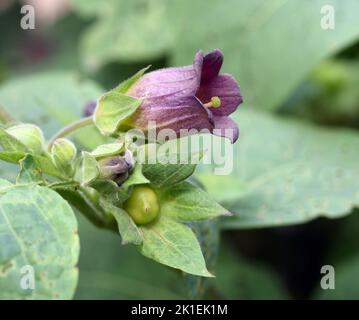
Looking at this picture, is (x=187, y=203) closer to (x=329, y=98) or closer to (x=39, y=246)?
(x=39, y=246)

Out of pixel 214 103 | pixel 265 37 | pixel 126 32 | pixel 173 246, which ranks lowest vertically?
pixel 173 246

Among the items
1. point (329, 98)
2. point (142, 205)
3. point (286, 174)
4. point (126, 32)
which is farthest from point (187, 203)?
point (126, 32)

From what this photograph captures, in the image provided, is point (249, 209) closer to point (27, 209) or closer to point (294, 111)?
point (294, 111)

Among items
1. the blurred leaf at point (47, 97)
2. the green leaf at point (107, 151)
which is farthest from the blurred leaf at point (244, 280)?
the green leaf at point (107, 151)

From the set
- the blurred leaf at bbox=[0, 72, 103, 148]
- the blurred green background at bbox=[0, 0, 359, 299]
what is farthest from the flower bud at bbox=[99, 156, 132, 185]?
the blurred leaf at bbox=[0, 72, 103, 148]

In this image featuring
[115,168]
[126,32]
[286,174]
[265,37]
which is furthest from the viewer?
[126,32]

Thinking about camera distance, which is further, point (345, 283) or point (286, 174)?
point (345, 283)
